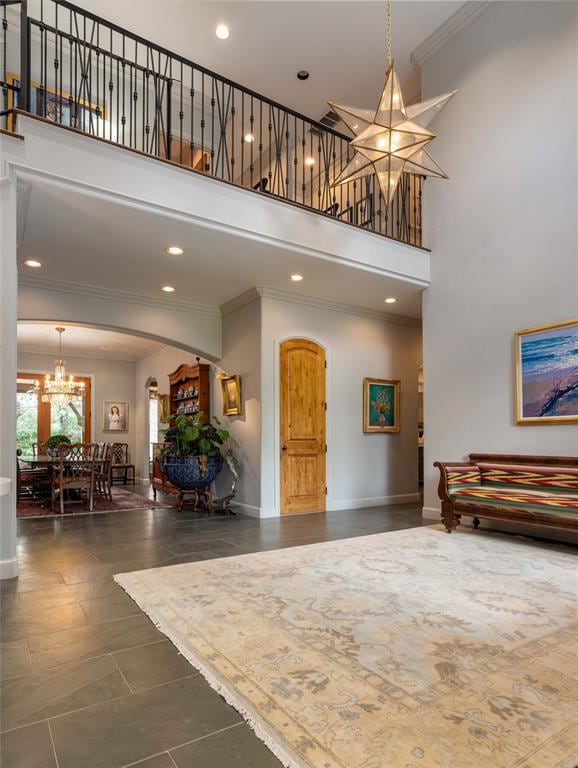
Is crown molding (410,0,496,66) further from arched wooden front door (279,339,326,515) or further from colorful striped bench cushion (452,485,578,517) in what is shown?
colorful striped bench cushion (452,485,578,517)

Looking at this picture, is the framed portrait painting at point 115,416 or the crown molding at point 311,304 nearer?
the crown molding at point 311,304

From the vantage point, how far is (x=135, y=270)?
5570 mm

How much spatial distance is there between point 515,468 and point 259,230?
3.60 m

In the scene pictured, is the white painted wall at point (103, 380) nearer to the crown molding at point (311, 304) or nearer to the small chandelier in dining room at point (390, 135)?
the crown molding at point (311, 304)

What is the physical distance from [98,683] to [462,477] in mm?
4118

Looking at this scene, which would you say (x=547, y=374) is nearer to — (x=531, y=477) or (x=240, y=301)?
(x=531, y=477)

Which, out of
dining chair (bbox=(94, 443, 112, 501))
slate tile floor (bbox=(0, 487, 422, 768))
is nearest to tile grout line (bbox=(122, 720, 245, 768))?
slate tile floor (bbox=(0, 487, 422, 768))

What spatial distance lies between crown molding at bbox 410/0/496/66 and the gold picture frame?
5174mm

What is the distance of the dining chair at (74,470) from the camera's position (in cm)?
651

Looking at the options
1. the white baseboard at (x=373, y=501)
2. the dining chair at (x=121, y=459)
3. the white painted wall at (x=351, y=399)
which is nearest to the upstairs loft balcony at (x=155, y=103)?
the white painted wall at (x=351, y=399)

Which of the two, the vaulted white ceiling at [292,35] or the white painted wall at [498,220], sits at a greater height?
the vaulted white ceiling at [292,35]

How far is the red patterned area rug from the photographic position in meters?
6.36

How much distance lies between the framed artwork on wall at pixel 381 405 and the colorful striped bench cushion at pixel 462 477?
2227 millimetres

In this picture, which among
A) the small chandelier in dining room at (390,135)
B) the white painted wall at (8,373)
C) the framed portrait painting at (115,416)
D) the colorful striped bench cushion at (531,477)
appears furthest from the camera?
the framed portrait painting at (115,416)
